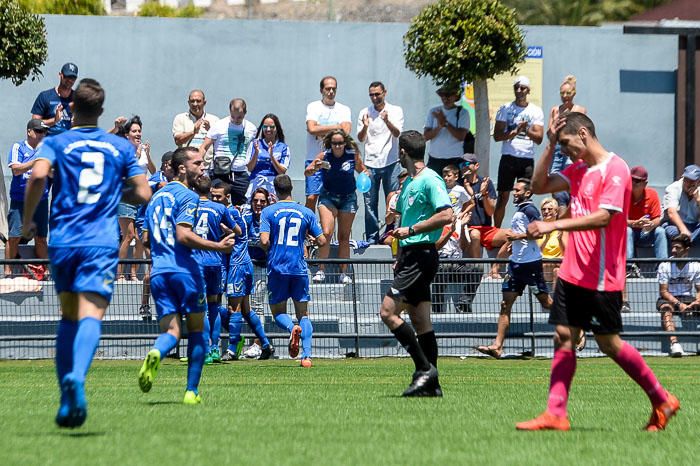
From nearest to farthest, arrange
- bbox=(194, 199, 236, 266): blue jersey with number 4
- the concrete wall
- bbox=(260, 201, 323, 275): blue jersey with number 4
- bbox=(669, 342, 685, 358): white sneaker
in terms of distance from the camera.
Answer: bbox=(194, 199, 236, 266): blue jersey with number 4
bbox=(260, 201, 323, 275): blue jersey with number 4
bbox=(669, 342, 685, 358): white sneaker
the concrete wall

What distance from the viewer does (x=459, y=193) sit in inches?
717

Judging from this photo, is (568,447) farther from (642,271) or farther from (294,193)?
(294,193)

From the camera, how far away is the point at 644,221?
1844cm

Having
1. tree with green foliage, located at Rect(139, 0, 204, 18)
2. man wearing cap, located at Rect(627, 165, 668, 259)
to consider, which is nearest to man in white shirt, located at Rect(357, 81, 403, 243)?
man wearing cap, located at Rect(627, 165, 668, 259)

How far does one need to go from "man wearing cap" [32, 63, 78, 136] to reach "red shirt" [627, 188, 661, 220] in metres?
8.23

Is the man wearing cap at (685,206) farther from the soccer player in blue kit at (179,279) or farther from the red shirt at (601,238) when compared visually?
the red shirt at (601,238)

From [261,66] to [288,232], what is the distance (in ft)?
23.5

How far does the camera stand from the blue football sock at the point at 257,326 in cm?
1642

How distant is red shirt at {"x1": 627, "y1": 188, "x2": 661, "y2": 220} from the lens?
60.2 ft

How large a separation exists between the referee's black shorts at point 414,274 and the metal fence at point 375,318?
225 inches

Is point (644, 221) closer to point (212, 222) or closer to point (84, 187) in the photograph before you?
point (212, 222)

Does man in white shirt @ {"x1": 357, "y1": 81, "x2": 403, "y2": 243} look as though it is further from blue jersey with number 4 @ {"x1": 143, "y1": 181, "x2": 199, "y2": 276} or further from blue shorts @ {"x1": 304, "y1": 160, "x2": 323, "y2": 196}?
blue jersey with number 4 @ {"x1": 143, "y1": 181, "x2": 199, "y2": 276}

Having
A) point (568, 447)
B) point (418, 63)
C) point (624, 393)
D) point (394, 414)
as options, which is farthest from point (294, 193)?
point (568, 447)

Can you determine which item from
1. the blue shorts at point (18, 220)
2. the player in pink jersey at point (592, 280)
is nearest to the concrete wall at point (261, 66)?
the blue shorts at point (18, 220)
